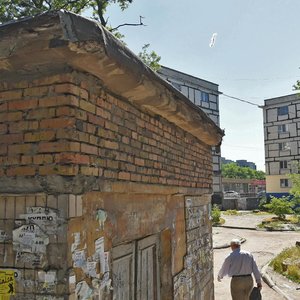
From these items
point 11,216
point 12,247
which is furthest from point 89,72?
point 12,247

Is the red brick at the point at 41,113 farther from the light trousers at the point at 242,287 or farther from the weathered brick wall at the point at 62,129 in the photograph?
the light trousers at the point at 242,287

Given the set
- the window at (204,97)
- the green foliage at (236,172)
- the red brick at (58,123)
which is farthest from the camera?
the green foliage at (236,172)

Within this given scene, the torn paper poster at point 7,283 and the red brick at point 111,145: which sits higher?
the red brick at point 111,145

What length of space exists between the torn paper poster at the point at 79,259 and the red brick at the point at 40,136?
84 cm

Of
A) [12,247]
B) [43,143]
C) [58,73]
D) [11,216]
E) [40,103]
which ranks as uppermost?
[58,73]

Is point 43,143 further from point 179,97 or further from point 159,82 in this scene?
point 179,97

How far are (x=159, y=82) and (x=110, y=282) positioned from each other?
1.85 meters

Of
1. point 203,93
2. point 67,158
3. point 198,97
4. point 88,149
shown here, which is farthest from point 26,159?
point 203,93

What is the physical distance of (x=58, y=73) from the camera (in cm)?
265

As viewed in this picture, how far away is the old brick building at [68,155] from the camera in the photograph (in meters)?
2.46

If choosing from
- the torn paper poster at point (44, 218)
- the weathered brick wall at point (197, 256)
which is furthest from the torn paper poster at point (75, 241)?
the weathered brick wall at point (197, 256)

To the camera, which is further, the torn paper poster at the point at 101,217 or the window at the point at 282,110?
the window at the point at 282,110

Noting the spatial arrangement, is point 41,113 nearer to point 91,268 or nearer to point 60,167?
point 60,167

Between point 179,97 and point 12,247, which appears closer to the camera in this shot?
point 12,247
